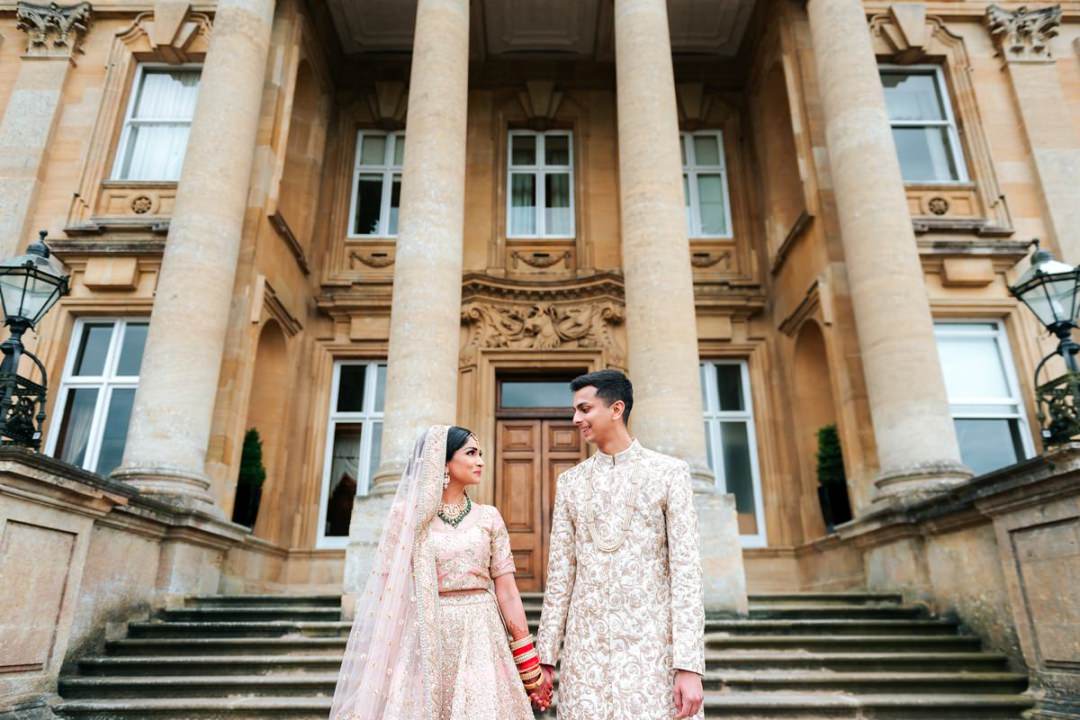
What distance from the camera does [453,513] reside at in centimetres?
319

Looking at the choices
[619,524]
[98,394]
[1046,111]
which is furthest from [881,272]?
[98,394]

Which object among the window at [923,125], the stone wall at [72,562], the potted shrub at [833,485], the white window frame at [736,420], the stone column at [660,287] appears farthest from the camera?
the window at [923,125]

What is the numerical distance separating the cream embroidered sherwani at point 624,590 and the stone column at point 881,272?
614 cm

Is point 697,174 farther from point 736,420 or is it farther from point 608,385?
point 608,385

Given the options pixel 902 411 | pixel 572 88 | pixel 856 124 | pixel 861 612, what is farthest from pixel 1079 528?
pixel 572 88

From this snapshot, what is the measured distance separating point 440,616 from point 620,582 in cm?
85

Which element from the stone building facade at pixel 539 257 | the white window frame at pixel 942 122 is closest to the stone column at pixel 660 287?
the stone building facade at pixel 539 257

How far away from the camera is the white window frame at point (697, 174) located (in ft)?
43.9

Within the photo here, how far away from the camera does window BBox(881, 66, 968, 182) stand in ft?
38.5

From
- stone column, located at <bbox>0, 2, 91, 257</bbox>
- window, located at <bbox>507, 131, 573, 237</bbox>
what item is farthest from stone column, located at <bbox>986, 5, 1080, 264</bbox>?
stone column, located at <bbox>0, 2, 91, 257</bbox>

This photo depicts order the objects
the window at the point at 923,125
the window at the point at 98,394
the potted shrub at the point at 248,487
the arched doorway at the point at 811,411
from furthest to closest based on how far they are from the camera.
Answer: the window at the point at 923,125
the arched doorway at the point at 811,411
the window at the point at 98,394
the potted shrub at the point at 248,487

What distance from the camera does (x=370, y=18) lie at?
13.1m

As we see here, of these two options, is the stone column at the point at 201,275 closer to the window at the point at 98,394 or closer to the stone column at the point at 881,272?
the window at the point at 98,394

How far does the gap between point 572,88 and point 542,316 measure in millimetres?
5039
